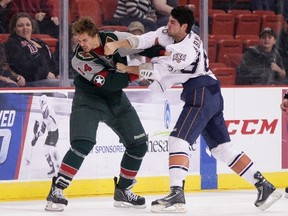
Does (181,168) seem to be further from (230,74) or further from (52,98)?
(230,74)

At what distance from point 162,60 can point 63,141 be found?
5.09 ft

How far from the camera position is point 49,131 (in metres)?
8.29

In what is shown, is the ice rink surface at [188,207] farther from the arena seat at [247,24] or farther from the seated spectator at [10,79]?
the arena seat at [247,24]

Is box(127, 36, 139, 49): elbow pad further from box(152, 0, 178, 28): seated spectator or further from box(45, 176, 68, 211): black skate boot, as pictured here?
box(152, 0, 178, 28): seated spectator

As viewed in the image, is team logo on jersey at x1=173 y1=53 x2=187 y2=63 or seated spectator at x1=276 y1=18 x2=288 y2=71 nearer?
team logo on jersey at x1=173 y1=53 x2=187 y2=63

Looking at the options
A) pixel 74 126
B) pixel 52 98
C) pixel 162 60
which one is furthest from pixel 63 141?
pixel 162 60

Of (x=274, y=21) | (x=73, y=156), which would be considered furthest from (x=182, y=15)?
(x=274, y=21)

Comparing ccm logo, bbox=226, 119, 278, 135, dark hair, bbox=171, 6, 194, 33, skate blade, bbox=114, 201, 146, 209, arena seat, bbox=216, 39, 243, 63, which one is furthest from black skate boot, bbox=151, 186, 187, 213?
arena seat, bbox=216, 39, 243, 63

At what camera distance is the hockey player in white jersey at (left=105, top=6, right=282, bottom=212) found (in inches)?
281

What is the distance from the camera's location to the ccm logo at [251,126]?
29.6 feet

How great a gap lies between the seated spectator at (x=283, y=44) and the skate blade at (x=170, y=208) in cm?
256

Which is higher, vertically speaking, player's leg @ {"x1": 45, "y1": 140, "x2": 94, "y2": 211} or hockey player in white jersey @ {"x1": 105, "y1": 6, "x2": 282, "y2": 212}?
hockey player in white jersey @ {"x1": 105, "y1": 6, "x2": 282, "y2": 212}

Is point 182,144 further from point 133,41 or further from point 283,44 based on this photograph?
point 283,44

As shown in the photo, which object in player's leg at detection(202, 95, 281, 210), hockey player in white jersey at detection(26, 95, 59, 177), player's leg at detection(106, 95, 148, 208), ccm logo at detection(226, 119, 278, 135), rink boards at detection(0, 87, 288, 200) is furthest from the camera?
ccm logo at detection(226, 119, 278, 135)
